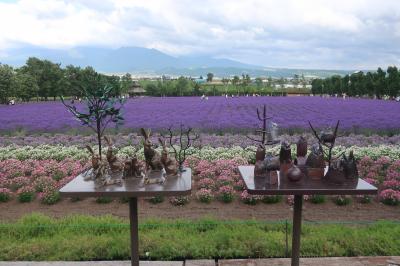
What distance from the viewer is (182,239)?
5.32m

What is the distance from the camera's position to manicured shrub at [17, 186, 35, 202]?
738 centimetres

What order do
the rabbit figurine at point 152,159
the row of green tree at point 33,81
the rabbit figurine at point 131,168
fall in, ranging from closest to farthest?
the rabbit figurine at point 131,168 < the rabbit figurine at point 152,159 < the row of green tree at point 33,81

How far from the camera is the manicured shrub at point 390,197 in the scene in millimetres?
6957

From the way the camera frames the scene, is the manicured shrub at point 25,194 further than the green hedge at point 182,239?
Yes

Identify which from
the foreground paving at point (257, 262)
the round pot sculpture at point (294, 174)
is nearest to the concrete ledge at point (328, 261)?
the foreground paving at point (257, 262)

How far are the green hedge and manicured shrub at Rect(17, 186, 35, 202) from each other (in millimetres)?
1354

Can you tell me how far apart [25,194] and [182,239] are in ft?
11.7

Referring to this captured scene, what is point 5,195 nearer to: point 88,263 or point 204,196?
point 88,263

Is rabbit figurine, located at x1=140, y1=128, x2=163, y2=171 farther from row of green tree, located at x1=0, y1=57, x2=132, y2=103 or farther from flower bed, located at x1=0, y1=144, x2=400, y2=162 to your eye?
row of green tree, located at x1=0, y1=57, x2=132, y2=103

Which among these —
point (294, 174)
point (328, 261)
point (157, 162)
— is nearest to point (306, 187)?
point (294, 174)

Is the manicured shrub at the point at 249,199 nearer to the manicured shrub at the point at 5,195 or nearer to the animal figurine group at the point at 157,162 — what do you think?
the animal figurine group at the point at 157,162

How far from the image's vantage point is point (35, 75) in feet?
174

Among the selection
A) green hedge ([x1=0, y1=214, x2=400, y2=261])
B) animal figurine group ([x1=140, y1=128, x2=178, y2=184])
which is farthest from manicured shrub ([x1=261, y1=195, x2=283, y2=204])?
animal figurine group ([x1=140, y1=128, x2=178, y2=184])

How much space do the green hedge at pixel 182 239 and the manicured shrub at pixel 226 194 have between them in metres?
1.19
